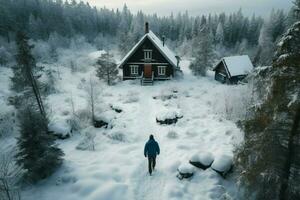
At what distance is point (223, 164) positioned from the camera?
11172 mm

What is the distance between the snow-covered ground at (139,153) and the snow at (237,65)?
1319 cm

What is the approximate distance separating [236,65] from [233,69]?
141cm

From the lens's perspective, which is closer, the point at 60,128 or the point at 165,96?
the point at 60,128

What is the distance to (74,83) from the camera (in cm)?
3588

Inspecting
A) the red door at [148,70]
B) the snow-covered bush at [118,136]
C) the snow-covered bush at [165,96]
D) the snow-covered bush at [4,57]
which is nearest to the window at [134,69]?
the red door at [148,70]

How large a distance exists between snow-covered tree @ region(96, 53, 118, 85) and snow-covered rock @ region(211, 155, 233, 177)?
80.1 ft

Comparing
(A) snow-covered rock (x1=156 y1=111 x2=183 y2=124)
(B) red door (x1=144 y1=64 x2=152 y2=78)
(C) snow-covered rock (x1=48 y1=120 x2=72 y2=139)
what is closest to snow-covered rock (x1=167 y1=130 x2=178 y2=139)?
(A) snow-covered rock (x1=156 y1=111 x2=183 y2=124)

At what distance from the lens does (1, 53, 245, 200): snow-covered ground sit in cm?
1004

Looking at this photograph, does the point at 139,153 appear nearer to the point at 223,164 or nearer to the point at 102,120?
the point at 223,164

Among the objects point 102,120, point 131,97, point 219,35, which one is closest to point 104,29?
point 219,35

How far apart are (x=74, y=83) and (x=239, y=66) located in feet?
86.7

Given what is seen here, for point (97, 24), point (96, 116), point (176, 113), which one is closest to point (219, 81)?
point (176, 113)

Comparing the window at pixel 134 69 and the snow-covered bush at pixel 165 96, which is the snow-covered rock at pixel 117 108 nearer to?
the snow-covered bush at pixel 165 96

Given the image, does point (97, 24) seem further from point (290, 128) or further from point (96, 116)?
point (290, 128)
